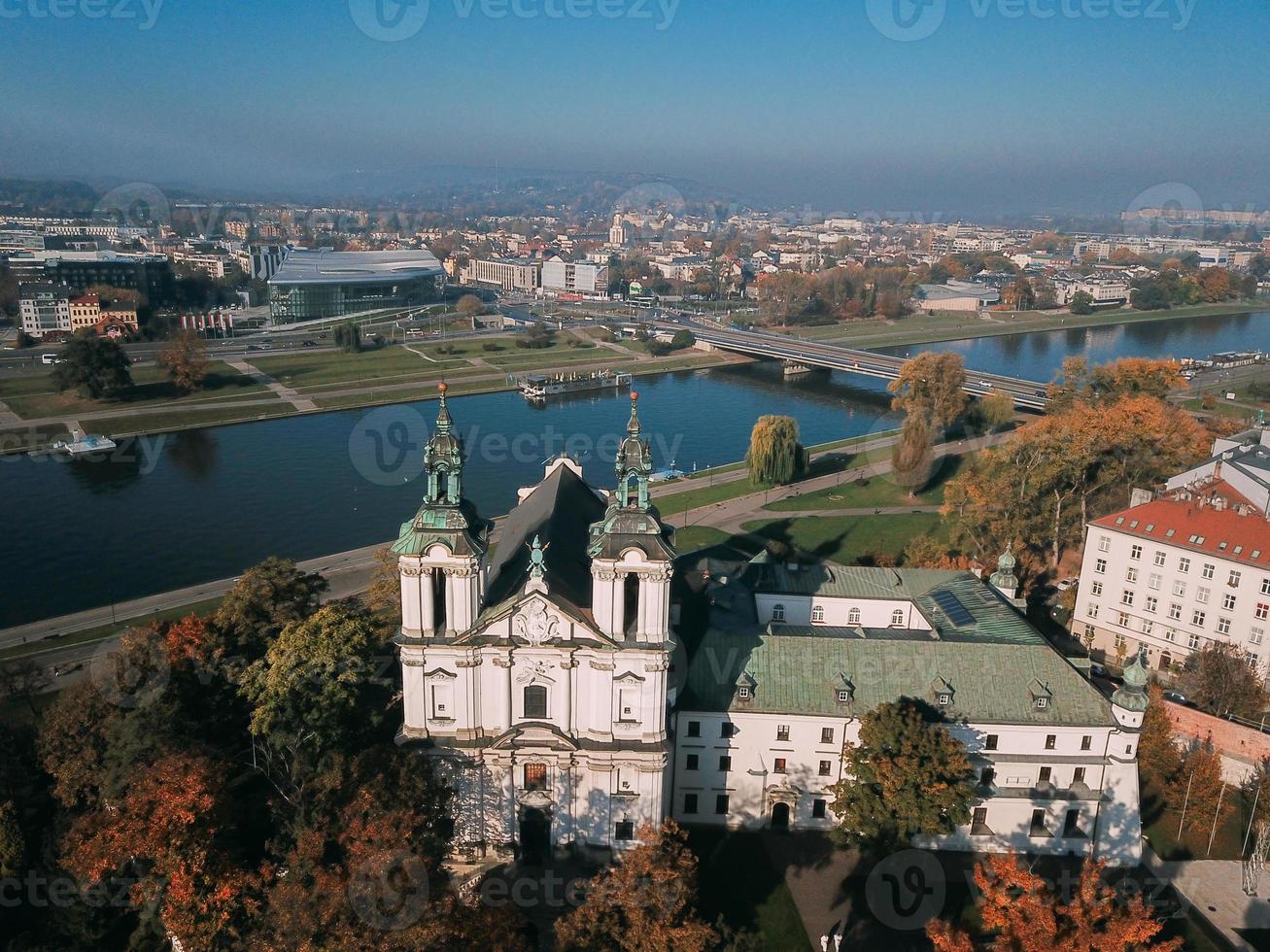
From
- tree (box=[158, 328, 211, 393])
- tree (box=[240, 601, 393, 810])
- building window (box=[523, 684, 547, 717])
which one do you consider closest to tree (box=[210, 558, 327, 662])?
tree (box=[240, 601, 393, 810])

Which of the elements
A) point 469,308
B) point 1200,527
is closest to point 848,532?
point 1200,527

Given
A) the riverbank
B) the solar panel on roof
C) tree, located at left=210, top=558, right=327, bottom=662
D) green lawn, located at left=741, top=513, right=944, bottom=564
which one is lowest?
green lawn, located at left=741, top=513, right=944, bottom=564

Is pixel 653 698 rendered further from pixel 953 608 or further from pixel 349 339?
pixel 349 339

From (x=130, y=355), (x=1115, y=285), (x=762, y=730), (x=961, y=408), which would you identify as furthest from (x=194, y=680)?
(x=1115, y=285)

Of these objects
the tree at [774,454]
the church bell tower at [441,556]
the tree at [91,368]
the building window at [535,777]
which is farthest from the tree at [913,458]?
the tree at [91,368]

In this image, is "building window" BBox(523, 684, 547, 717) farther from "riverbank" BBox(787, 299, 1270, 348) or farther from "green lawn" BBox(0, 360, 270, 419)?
"riverbank" BBox(787, 299, 1270, 348)
